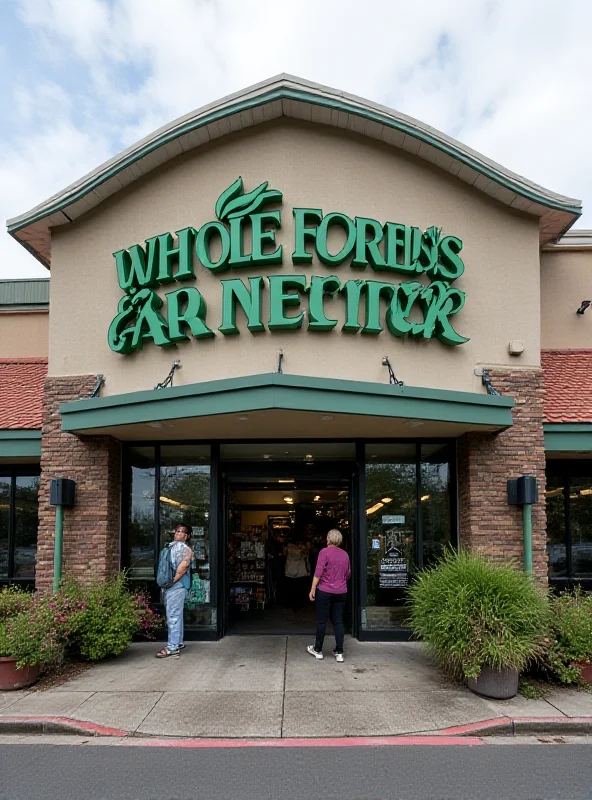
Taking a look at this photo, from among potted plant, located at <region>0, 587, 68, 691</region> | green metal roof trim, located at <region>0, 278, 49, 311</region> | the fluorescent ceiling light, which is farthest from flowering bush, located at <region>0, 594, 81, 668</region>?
green metal roof trim, located at <region>0, 278, 49, 311</region>

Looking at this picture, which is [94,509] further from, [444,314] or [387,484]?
[444,314]

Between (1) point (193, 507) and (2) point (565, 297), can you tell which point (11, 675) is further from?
(2) point (565, 297)

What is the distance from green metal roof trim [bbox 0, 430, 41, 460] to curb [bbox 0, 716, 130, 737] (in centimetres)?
464

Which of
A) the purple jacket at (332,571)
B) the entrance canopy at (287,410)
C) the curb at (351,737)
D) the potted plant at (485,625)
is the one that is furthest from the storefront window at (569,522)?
the curb at (351,737)

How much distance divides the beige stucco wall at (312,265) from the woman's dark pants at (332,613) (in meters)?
3.12

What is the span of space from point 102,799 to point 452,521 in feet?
22.4

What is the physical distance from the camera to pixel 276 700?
23.4 feet

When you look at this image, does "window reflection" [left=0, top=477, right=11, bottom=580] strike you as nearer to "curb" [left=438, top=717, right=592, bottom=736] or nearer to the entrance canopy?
the entrance canopy

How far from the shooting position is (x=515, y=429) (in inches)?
385

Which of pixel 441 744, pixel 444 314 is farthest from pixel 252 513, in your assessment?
pixel 441 744

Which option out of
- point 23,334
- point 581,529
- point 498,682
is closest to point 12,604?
point 498,682

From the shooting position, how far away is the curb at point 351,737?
19.7 feet

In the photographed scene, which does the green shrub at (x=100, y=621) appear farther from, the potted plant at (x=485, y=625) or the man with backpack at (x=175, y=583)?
the potted plant at (x=485, y=625)

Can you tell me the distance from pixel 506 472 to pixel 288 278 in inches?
A: 172
